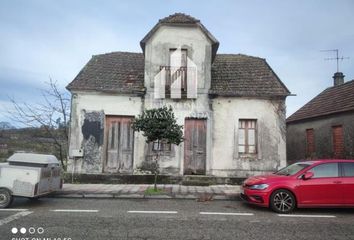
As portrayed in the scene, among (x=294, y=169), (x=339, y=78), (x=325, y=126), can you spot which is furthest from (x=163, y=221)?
(x=339, y=78)

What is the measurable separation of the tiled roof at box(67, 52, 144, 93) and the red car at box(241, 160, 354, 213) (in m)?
7.31

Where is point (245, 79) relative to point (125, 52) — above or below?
below

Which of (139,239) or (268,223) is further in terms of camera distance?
(268,223)

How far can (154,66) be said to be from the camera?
13484 millimetres

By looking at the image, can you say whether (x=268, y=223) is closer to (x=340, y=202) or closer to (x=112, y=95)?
(x=340, y=202)

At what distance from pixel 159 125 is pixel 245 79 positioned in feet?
19.2

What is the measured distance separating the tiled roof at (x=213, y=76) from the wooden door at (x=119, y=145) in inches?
57.2

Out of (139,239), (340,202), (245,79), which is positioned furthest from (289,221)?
(245,79)

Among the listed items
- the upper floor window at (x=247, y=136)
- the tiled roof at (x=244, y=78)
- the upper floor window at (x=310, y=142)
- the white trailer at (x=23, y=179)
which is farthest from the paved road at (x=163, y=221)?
the upper floor window at (x=310, y=142)

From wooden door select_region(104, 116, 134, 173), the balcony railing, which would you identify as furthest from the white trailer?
the balcony railing

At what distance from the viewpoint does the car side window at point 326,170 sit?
819 centimetres

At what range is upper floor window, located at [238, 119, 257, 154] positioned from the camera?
43.8 feet

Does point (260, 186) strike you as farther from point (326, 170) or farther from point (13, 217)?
point (13, 217)

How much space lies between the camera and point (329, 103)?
17.9 metres
